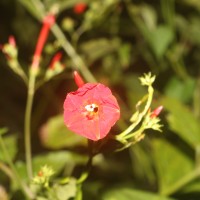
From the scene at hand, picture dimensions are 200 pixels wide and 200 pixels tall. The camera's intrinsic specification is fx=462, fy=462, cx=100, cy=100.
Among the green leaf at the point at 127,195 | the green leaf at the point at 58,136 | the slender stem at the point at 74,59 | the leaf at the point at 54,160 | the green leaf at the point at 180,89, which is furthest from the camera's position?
the green leaf at the point at 180,89

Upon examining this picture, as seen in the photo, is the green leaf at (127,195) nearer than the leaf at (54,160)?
→ Yes

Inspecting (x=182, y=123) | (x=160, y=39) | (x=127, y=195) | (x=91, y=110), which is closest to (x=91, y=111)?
(x=91, y=110)

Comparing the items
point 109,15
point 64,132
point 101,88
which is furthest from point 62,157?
point 109,15

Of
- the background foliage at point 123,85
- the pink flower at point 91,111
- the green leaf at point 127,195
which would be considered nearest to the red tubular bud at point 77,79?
the pink flower at point 91,111

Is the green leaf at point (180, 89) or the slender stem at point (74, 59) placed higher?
the slender stem at point (74, 59)

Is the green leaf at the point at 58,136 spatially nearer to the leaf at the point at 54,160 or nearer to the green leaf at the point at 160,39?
the leaf at the point at 54,160

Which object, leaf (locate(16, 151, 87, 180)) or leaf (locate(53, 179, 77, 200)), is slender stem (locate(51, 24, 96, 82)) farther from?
leaf (locate(53, 179, 77, 200))
